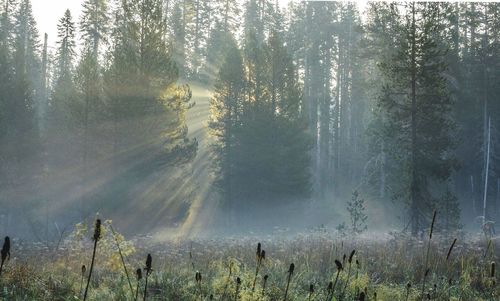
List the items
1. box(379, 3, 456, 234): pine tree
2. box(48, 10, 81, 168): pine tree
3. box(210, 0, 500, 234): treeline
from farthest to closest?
box(210, 0, 500, 234): treeline, box(48, 10, 81, 168): pine tree, box(379, 3, 456, 234): pine tree

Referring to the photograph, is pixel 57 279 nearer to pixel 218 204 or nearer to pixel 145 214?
pixel 145 214

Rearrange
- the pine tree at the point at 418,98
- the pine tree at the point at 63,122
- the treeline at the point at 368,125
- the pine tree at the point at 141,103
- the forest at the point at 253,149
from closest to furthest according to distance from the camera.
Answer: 1. the forest at the point at 253,149
2. the pine tree at the point at 418,98
3. the pine tree at the point at 141,103
4. the pine tree at the point at 63,122
5. the treeline at the point at 368,125

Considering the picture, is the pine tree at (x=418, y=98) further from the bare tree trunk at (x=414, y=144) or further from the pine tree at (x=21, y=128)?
the pine tree at (x=21, y=128)

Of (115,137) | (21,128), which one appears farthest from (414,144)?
(21,128)

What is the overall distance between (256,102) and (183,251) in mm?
19665

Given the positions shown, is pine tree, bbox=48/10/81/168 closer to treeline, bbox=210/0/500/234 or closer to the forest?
the forest

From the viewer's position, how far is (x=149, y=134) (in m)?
24.5

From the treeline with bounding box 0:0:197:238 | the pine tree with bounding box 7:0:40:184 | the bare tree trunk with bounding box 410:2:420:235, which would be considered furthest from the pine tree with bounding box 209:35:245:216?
the bare tree trunk with bounding box 410:2:420:235

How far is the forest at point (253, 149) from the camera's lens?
13.5 metres

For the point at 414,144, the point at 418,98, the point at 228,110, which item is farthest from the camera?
the point at 228,110

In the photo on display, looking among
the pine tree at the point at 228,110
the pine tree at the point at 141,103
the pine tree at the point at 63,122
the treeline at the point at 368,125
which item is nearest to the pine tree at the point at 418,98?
the treeline at the point at 368,125

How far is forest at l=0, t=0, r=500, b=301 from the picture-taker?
1346cm

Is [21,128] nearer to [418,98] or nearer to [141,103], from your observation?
[141,103]

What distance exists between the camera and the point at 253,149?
32188 millimetres
